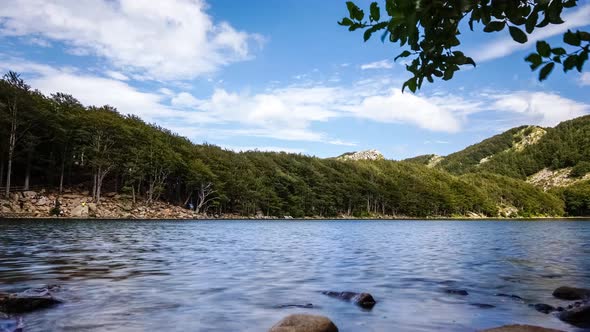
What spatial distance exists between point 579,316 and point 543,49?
917 cm

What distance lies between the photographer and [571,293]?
46.1 ft

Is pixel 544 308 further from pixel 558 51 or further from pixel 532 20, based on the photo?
pixel 558 51

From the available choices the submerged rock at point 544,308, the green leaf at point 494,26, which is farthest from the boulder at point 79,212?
the green leaf at point 494,26

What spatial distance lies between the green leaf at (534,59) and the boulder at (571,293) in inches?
498

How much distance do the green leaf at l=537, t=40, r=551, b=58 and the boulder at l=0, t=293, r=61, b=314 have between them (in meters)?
12.2

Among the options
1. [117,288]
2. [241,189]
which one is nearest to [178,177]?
[241,189]

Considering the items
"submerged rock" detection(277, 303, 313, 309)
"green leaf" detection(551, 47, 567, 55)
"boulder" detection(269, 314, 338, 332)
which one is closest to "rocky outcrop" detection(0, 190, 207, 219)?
"submerged rock" detection(277, 303, 313, 309)

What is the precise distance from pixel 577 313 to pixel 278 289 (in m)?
9.05

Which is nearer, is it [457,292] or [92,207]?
[457,292]

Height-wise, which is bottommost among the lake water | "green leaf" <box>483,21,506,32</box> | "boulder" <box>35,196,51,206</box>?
the lake water

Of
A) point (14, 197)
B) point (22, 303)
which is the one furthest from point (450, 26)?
point (14, 197)

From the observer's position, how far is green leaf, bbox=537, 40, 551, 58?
4.14 meters

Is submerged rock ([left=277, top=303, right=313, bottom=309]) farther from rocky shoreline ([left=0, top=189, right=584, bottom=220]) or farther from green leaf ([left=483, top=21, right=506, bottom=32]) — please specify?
rocky shoreline ([left=0, top=189, right=584, bottom=220])

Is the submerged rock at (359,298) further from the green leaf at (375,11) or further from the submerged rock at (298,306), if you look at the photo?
the green leaf at (375,11)
